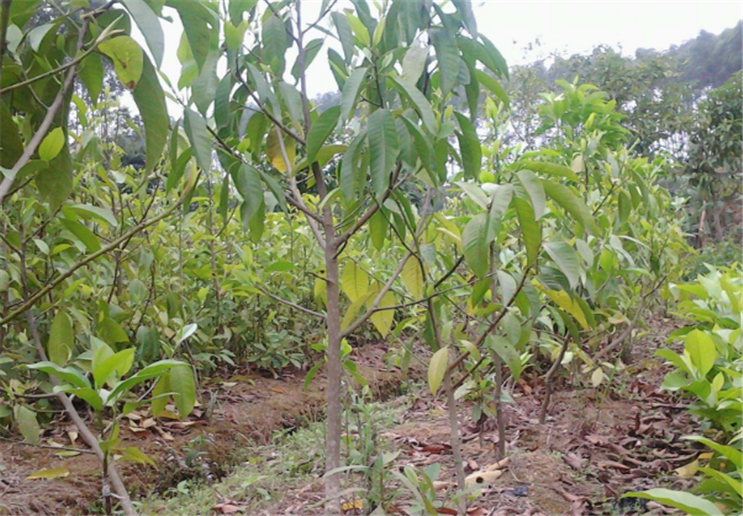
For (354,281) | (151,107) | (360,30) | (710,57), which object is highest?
(710,57)

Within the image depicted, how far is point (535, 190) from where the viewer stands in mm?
1015

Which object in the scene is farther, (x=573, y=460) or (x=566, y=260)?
(x=573, y=460)

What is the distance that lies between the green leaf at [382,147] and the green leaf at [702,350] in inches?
37.4

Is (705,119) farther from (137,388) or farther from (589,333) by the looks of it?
(137,388)

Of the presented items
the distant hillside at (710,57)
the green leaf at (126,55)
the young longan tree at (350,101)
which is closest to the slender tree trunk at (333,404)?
the young longan tree at (350,101)

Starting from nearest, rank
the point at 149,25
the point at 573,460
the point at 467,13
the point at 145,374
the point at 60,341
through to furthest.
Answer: the point at 149,25 < the point at 145,374 < the point at 467,13 < the point at 60,341 < the point at 573,460

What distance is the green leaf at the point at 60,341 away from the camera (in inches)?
47.3

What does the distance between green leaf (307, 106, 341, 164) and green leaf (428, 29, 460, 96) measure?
206 mm

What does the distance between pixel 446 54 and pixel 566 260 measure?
468 millimetres

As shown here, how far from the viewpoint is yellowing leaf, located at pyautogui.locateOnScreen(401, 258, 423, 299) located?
1330 mm

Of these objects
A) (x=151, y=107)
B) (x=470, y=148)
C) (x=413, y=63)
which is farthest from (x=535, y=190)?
Answer: (x=151, y=107)

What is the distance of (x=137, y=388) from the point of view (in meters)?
2.41

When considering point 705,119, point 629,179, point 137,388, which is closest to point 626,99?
point 705,119

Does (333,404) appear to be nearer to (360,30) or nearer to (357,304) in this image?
(357,304)
